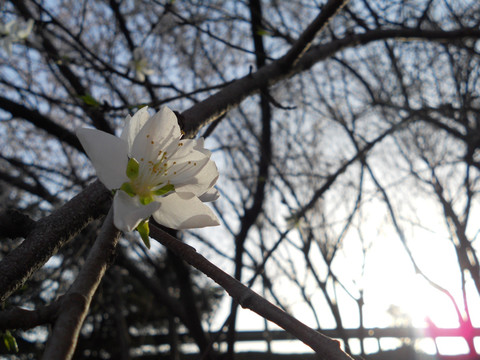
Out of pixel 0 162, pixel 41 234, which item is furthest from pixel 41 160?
pixel 41 234

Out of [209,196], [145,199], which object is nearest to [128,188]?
[145,199]

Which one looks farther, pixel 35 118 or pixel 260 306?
pixel 35 118

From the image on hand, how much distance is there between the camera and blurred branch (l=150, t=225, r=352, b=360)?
1.67 feet

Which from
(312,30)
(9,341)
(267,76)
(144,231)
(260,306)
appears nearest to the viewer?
(260,306)

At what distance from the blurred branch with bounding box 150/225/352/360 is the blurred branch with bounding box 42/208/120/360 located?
9 cm

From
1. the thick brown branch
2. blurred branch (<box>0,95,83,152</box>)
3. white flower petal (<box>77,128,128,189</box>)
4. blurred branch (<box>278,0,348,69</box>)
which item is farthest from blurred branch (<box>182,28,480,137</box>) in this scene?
blurred branch (<box>0,95,83,152</box>)

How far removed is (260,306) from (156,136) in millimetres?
375

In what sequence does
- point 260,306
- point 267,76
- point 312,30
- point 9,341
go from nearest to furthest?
point 260,306
point 9,341
point 312,30
point 267,76

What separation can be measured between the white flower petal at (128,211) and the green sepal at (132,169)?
1.9 inches

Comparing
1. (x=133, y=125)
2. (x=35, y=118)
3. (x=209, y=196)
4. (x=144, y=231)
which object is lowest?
(x=144, y=231)

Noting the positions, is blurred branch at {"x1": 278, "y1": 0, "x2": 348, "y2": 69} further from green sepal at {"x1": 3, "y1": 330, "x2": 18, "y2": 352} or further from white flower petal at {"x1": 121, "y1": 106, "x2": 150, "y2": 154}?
green sepal at {"x1": 3, "y1": 330, "x2": 18, "y2": 352}

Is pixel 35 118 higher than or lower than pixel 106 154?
higher

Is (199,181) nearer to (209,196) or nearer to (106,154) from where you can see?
(209,196)

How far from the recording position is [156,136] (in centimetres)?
77
